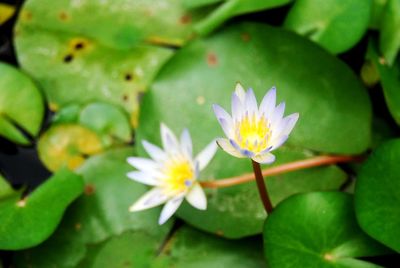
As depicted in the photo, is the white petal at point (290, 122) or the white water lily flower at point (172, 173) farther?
the white water lily flower at point (172, 173)

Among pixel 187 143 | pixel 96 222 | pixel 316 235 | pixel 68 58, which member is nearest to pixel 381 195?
pixel 316 235

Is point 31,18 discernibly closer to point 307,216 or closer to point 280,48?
point 280,48

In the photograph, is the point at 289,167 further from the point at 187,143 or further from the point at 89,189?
the point at 89,189

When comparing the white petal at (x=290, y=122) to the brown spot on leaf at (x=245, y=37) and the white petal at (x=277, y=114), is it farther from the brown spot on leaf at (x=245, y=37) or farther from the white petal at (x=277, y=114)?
the brown spot on leaf at (x=245, y=37)

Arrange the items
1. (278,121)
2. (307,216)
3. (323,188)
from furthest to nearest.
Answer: (323,188) < (307,216) < (278,121)

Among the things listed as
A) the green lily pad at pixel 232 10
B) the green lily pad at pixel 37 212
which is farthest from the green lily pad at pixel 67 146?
the green lily pad at pixel 232 10

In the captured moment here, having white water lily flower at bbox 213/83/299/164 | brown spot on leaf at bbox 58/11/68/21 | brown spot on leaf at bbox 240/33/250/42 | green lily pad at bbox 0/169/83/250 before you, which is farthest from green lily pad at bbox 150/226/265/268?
brown spot on leaf at bbox 58/11/68/21

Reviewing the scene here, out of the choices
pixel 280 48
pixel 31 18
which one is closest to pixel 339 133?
pixel 280 48
